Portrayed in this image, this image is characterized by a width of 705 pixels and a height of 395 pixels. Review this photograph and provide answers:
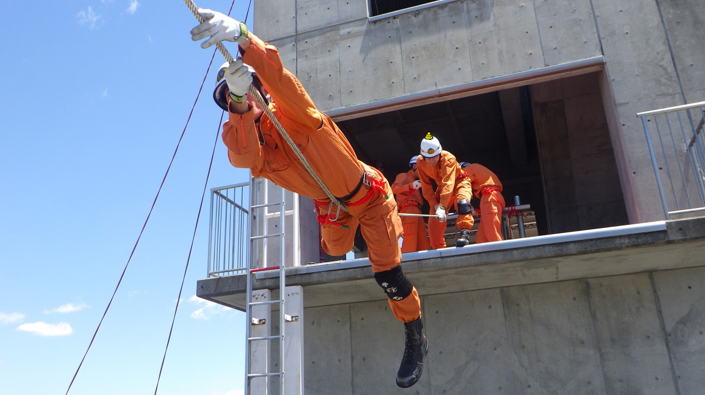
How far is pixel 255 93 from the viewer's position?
3443 millimetres

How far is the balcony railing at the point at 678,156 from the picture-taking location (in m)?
6.19

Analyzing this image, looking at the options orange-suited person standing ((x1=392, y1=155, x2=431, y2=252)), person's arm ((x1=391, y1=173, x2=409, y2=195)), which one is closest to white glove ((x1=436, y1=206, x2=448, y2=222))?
orange-suited person standing ((x1=392, y1=155, x2=431, y2=252))

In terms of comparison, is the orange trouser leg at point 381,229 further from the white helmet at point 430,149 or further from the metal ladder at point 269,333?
the white helmet at point 430,149

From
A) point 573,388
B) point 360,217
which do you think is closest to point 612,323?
point 573,388

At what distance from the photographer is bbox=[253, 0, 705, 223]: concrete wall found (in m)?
7.00

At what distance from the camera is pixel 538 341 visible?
7031mm

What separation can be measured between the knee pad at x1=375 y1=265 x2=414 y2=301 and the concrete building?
74.1 inches

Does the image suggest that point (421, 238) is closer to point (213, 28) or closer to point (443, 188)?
point (443, 188)

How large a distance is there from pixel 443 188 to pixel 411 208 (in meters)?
0.89

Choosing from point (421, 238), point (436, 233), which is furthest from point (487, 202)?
point (421, 238)

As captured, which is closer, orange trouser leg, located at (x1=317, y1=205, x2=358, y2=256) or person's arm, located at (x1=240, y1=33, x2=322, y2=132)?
person's arm, located at (x1=240, y1=33, x2=322, y2=132)

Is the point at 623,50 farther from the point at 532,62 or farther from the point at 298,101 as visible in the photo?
the point at 298,101

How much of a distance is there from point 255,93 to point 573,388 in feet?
17.5

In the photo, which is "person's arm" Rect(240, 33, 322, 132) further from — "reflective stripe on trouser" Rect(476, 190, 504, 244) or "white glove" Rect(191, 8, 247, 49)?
"reflective stripe on trouser" Rect(476, 190, 504, 244)
